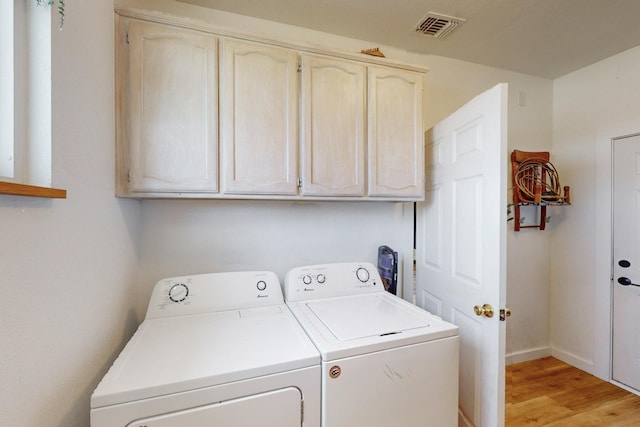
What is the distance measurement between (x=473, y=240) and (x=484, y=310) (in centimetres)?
34

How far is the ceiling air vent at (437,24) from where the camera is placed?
168cm

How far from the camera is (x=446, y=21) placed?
172 cm

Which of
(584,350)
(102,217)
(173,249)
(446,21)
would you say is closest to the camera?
(102,217)

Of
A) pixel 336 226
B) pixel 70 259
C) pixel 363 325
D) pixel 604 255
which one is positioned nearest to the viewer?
pixel 70 259

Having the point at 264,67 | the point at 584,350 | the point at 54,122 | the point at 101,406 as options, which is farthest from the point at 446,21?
the point at 584,350

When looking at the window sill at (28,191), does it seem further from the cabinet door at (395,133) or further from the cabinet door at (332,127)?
the cabinet door at (395,133)

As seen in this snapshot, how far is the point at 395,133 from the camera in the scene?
1.61 m

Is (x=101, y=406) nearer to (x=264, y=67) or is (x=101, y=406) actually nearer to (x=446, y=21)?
(x=264, y=67)

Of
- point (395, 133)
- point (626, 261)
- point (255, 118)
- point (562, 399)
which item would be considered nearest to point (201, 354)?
point (255, 118)

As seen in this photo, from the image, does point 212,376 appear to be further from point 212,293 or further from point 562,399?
point 562,399

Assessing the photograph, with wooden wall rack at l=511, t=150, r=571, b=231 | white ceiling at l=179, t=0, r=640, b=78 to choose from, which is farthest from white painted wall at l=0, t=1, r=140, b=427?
wooden wall rack at l=511, t=150, r=571, b=231

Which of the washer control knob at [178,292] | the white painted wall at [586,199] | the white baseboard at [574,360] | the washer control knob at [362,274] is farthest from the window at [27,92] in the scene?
the white baseboard at [574,360]

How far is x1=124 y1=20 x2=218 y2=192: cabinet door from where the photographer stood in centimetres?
120

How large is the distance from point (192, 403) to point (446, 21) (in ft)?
7.85
